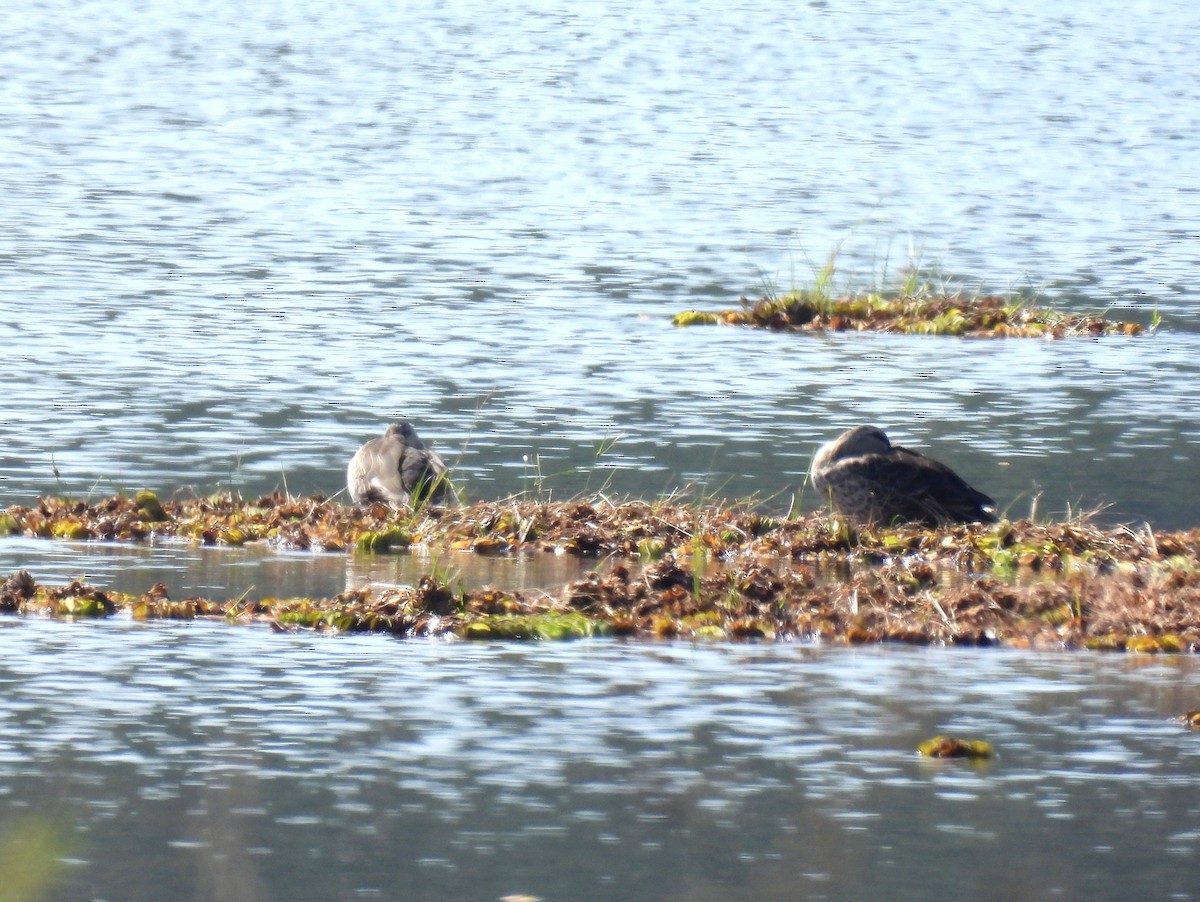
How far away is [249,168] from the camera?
39844mm

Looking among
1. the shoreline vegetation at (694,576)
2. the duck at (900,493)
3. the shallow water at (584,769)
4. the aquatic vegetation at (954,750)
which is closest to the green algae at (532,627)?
the shoreline vegetation at (694,576)

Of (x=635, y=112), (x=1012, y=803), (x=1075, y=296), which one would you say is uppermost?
(x=635, y=112)

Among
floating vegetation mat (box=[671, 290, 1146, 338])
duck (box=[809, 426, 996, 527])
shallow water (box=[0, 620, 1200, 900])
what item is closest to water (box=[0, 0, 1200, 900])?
shallow water (box=[0, 620, 1200, 900])

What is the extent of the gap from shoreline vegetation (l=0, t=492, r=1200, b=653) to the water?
0.41 meters

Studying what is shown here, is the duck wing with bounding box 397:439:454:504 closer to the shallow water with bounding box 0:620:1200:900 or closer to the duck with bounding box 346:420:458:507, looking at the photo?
the duck with bounding box 346:420:458:507

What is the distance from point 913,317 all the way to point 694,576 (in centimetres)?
1428

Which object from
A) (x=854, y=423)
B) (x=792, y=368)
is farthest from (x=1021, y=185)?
(x=854, y=423)

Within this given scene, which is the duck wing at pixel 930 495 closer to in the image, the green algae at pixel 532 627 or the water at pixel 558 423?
the water at pixel 558 423

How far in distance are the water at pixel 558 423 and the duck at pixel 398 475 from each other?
0.46m

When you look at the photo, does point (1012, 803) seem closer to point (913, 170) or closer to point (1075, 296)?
point (1075, 296)

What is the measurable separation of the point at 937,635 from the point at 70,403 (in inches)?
369

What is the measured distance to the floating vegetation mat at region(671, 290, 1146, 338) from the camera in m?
24.8

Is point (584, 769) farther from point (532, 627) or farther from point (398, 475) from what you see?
point (398, 475)

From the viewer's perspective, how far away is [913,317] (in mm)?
25391
